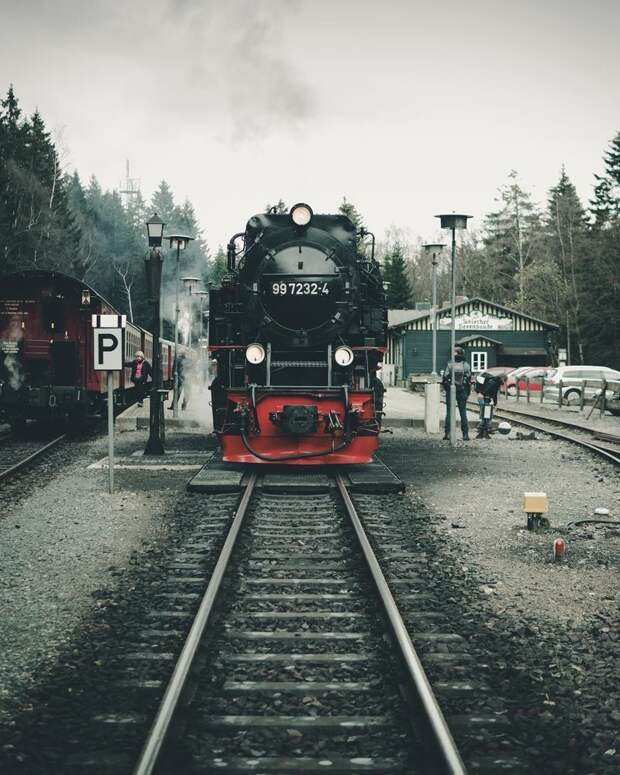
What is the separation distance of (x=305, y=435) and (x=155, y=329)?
4276mm

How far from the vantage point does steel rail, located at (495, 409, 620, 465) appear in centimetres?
1442

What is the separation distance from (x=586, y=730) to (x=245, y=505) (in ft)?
17.7

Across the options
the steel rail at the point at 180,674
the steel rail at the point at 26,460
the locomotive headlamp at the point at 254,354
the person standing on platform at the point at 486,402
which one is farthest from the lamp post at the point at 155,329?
the steel rail at the point at 180,674

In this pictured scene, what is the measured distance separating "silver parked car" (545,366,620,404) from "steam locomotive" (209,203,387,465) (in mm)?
19750

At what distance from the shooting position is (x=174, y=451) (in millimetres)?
14656

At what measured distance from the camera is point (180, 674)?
413 cm

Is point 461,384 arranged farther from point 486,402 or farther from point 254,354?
point 254,354

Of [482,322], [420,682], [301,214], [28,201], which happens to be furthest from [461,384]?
[28,201]

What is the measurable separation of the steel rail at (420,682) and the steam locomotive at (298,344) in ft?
14.4

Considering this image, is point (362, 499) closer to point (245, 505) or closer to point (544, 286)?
point (245, 505)

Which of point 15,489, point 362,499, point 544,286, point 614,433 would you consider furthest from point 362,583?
point 544,286

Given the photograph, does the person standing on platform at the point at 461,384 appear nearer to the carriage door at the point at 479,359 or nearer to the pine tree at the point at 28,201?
the pine tree at the point at 28,201

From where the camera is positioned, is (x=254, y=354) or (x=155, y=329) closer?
(x=254, y=354)

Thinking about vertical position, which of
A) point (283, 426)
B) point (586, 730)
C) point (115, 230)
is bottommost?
point (586, 730)
